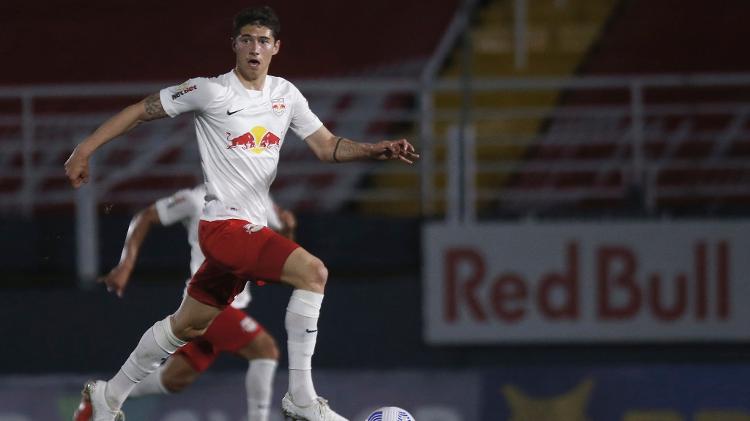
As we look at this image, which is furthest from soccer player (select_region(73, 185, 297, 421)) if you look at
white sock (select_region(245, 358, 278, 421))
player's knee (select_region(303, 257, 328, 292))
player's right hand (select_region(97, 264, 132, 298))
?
player's knee (select_region(303, 257, 328, 292))

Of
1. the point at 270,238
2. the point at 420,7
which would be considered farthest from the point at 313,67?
the point at 270,238

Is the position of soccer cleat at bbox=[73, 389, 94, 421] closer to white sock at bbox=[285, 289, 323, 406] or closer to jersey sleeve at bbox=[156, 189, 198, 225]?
white sock at bbox=[285, 289, 323, 406]

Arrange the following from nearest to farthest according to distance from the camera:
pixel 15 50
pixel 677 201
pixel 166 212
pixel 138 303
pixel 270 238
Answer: pixel 270 238 → pixel 166 212 → pixel 138 303 → pixel 677 201 → pixel 15 50

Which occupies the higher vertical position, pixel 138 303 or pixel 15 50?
pixel 15 50

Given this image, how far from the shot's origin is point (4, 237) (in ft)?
33.6

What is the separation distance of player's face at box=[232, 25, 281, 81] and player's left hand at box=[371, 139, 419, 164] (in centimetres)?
61

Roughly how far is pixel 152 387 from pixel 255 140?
2.24 metres

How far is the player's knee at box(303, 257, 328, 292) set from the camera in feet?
19.3

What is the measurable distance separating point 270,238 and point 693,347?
16.1 feet

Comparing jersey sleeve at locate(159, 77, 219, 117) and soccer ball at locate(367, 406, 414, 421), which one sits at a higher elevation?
jersey sleeve at locate(159, 77, 219, 117)

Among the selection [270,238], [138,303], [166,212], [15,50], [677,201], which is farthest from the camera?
[15,50]

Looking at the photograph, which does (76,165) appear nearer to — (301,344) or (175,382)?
(301,344)

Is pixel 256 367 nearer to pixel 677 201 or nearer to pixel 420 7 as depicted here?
pixel 677 201

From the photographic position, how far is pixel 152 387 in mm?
7762
